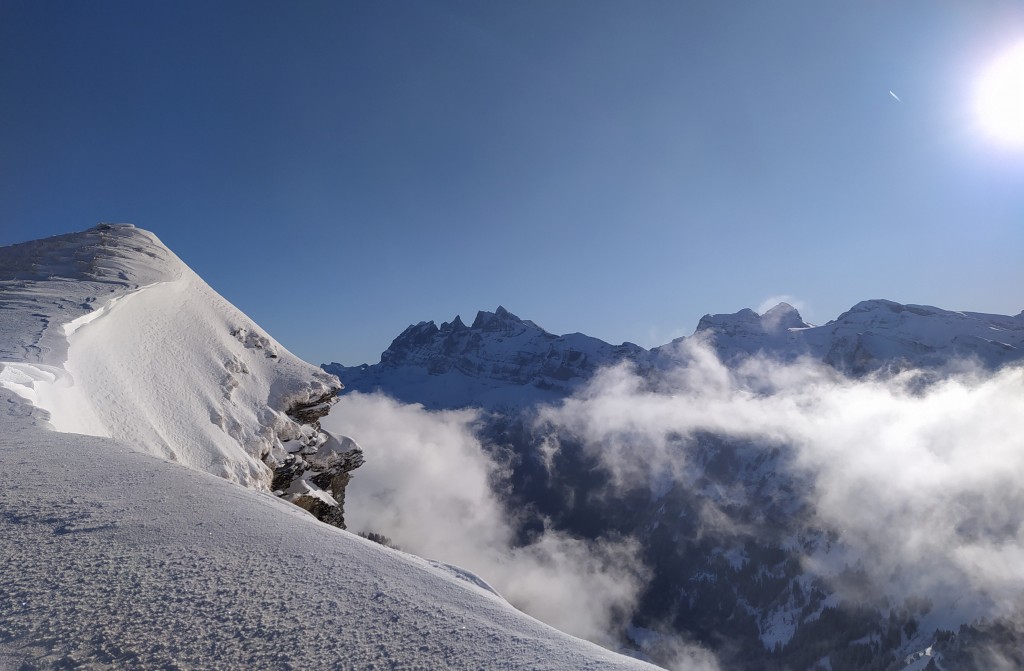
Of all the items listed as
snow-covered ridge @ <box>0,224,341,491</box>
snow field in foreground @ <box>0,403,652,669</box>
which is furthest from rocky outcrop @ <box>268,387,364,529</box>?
snow field in foreground @ <box>0,403,652,669</box>

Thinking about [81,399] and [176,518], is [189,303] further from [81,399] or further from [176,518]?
[176,518]

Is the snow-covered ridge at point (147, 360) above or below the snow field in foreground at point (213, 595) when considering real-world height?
above

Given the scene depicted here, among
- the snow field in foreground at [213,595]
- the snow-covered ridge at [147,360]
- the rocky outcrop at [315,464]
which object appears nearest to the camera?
the snow field in foreground at [213,595]

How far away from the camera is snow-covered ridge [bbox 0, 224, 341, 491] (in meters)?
14.9

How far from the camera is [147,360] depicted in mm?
20250

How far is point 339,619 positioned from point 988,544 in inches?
10787

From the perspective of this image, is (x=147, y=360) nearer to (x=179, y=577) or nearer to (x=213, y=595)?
(x=179, y=577)

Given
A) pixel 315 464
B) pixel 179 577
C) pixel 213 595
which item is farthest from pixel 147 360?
pixel 213 595

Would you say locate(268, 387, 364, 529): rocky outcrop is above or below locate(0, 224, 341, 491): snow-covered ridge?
below

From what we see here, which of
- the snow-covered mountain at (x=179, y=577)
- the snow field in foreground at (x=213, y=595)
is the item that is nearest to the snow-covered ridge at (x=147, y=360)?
the snow-covered mountain at (x=179, y=577)

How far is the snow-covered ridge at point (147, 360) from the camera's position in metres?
14.9

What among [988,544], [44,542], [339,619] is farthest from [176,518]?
[988,544]

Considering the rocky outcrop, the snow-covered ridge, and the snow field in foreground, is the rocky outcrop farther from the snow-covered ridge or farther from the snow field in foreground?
the snow field in foreground

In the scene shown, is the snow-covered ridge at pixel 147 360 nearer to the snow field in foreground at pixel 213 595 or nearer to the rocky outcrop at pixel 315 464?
the rocky outcrop at pixel 315 464
